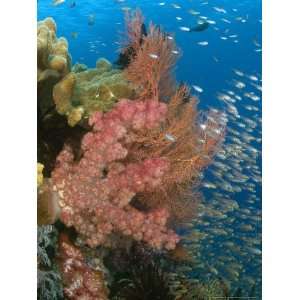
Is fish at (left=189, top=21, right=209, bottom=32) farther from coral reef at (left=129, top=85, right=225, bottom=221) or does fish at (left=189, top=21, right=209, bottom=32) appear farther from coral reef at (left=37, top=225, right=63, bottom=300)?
coral reef at (left=37, top=225, right=63, bottom=300)

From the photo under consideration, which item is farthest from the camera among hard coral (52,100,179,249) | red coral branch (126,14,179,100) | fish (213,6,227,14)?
fish (213,6,227,14)

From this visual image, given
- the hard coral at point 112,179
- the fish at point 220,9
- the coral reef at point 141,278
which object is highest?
the fish at point 220,9

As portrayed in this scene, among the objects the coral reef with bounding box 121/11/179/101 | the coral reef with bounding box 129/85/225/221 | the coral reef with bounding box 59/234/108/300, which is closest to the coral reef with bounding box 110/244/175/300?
the coral reef with bounding box 59/234/108/300

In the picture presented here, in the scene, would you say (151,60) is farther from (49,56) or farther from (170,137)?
(49,56)

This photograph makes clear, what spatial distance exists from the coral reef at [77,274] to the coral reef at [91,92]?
1172 mm

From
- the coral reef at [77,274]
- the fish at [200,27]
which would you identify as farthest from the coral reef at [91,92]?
the coral reef at [77,274]

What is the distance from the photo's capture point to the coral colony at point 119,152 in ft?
11.5

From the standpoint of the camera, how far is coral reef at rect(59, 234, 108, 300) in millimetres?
3580

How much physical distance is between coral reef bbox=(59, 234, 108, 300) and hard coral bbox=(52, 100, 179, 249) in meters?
0.21

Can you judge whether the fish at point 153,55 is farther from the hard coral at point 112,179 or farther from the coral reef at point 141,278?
the coral reef at point 141,278

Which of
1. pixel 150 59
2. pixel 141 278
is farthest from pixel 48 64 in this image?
pixel 141 278

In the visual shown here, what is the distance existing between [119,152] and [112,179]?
0.85 ft
